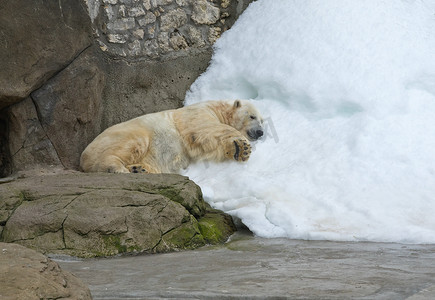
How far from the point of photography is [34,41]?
634 cm

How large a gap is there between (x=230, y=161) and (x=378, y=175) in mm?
1589

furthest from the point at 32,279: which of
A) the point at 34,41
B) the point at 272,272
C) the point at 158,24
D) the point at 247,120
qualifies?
the point at 158,24

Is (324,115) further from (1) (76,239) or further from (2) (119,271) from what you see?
(2) (119,271)

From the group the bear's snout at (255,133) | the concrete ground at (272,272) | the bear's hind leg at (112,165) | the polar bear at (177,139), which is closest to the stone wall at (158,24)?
the polar bear at (177,139)

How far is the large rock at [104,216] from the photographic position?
4434 mm

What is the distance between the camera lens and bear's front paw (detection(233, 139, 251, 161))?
253 inches

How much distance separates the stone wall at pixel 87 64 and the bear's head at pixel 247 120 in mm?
884

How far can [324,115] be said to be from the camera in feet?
22.0

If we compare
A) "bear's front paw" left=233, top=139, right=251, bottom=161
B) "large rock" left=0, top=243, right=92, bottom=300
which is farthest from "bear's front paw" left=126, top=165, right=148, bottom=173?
"large rock" left=0, top=243, right=92, bottom=300

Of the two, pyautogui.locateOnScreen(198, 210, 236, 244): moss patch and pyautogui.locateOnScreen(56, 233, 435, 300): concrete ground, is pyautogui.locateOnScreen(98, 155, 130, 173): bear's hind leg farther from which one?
pyautogui.locateOnScreen(56, 233, 435, 300): concrete ground

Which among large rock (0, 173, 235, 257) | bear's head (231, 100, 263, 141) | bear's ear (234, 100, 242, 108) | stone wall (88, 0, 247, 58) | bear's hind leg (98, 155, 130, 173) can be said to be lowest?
bear's hind leg (98, 155, 130, 173)

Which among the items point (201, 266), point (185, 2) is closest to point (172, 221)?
point (201, 266)

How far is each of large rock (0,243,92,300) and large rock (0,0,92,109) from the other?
3.99 meters

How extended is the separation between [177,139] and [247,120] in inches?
33.1
